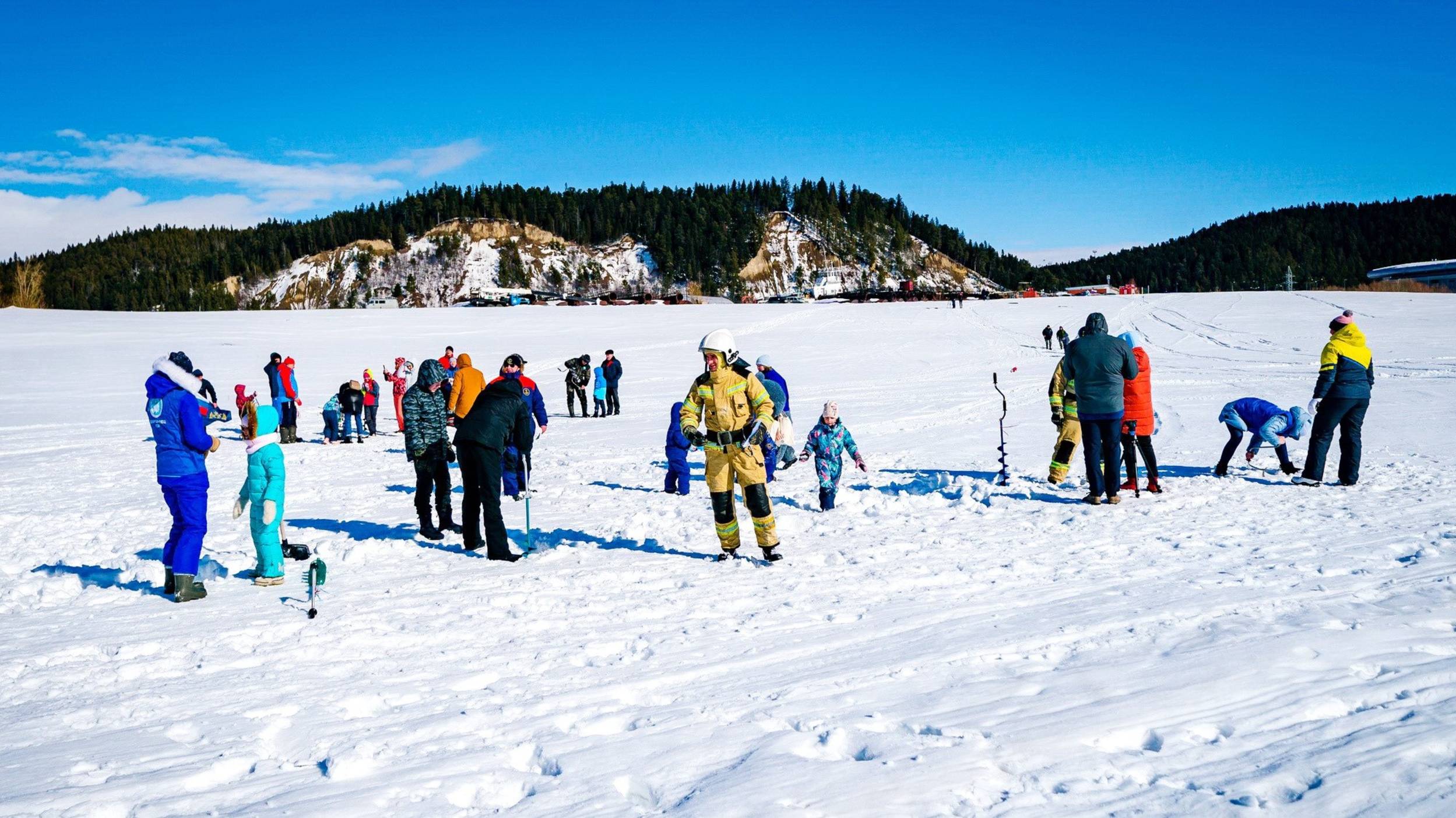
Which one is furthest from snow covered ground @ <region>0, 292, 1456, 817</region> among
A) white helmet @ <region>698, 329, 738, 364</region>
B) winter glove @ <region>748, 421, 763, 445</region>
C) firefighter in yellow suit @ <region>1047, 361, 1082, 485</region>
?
white helmet @ <region>698, 329, 738, 364</region>

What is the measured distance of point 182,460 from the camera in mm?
6102

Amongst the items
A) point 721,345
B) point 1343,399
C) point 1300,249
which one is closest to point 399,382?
point 721,345

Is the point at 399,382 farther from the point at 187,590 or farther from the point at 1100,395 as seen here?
the point at 1100,395

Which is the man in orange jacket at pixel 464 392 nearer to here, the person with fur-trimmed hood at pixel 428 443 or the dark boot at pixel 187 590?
the person with fur-trimmed hood at pixel 428 443

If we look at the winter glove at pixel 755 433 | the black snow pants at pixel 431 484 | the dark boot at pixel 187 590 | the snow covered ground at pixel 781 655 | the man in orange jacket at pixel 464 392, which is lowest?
the snow covered ground at pixel 781 655

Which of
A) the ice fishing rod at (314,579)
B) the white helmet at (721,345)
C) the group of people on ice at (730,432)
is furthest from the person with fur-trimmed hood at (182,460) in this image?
the white helmet at (721,345)

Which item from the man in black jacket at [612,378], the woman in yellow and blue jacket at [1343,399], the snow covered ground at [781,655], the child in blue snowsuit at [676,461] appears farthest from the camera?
the man in black jacket at [612,378]

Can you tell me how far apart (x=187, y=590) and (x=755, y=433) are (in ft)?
13.9

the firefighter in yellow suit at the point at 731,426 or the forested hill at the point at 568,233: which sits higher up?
the forested hill at the point at 568,233

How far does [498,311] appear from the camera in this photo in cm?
6050

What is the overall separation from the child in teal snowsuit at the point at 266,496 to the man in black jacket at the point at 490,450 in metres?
1.41

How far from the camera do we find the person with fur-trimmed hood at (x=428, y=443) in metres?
8.13

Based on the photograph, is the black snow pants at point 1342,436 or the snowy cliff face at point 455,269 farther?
the snowy cliff face at point 455,269

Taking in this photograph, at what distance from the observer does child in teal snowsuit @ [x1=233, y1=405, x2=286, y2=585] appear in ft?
21.5
